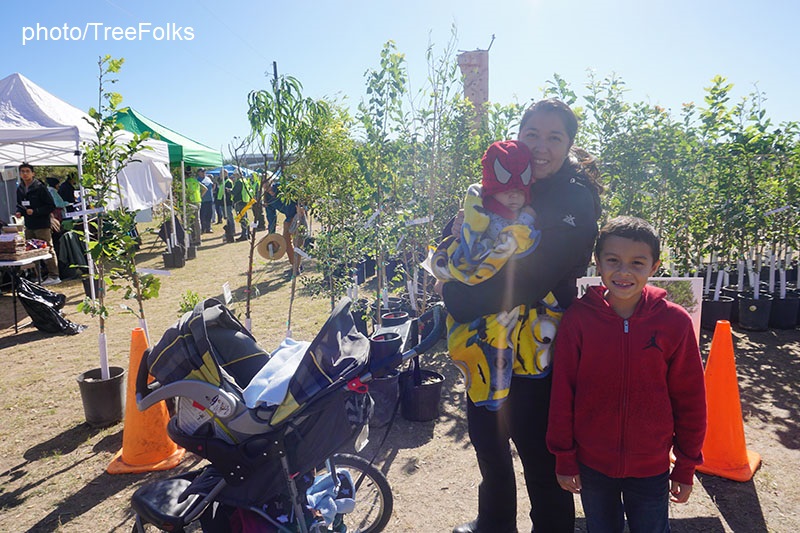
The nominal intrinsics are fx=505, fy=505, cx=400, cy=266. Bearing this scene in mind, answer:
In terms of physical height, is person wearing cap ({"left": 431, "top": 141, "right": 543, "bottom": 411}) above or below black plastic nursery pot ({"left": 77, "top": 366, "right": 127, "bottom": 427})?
above

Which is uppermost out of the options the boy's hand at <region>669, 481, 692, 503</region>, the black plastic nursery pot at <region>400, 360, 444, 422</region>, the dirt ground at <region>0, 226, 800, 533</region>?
the boy's hand at <region>669, 481, 692, 503</region>

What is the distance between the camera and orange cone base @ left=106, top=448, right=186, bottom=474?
342cm

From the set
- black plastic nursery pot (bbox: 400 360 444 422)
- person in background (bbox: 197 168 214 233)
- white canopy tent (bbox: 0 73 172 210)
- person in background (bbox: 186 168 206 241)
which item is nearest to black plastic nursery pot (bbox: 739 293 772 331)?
black plastic nursery pot (bbox: 400 360 444 422)

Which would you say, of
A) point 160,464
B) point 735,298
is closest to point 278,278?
point 160,464

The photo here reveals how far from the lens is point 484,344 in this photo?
195cm

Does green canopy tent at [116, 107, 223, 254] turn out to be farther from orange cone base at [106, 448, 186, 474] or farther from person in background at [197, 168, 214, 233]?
orange cone base at [106, 448, 186, 474]

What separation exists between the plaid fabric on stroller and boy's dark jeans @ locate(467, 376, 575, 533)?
1.86 ft

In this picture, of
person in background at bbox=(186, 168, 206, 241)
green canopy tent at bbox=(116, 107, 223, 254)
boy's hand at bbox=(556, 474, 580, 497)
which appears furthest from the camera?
person in background at bbox=(186, 168, 206, 241)

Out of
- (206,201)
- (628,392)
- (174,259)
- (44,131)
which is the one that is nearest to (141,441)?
(628,392)

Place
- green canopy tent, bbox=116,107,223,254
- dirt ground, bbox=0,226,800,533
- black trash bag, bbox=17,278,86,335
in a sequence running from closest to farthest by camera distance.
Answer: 1. dirt ground, bbox=0,226,800,533
2. black trash bag, bbox=17,278,86,335
3. green canopy tent, bbox=116,107,223,254

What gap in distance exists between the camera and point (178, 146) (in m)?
11.2

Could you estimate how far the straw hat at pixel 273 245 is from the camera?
5.11m

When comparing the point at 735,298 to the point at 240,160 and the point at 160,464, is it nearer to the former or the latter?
the point at 240,160

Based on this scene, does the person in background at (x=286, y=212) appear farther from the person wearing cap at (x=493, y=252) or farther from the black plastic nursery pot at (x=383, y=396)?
the person wearing cap at (x=493, y=252)
